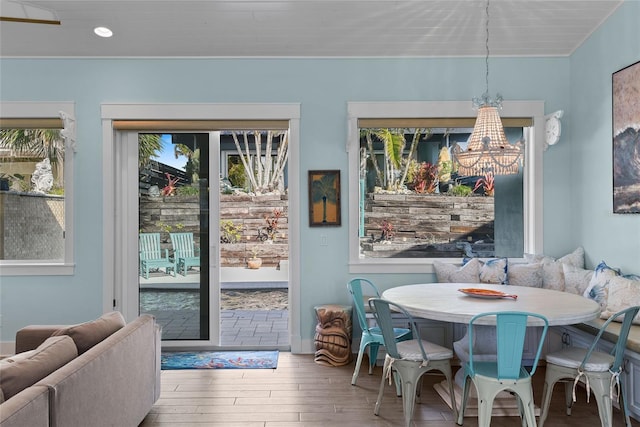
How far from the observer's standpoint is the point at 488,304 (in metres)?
2.65

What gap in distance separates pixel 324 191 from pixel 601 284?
2.31m

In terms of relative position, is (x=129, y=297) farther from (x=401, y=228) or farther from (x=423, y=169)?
(x=423, y=169)

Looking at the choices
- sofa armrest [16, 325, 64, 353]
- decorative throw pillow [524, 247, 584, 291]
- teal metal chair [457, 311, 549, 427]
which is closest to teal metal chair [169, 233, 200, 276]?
sofa armrest [16, 325, 64, 353]

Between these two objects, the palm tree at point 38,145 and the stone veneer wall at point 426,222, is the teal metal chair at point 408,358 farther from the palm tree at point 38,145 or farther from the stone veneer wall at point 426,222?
the palm tree at point 38,145

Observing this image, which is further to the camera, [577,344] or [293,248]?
[293,248]

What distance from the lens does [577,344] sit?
3301 millimetres

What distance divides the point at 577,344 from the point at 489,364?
50.0 inches

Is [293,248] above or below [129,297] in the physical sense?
above

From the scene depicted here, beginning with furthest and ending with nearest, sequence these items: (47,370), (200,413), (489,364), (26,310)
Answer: (26,310)
(200,413)
(489,364)
(47,370)

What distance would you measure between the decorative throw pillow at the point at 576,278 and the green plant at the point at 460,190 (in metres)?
1.08

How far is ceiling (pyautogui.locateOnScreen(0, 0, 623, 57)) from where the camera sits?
11.2 feet

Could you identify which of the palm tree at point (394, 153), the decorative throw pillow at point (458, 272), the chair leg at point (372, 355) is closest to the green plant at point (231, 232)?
the palm tree at point (394, 153)

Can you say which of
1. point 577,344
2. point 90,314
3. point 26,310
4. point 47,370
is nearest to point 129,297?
point 90,314

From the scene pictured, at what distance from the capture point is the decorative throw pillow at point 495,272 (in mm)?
3791
